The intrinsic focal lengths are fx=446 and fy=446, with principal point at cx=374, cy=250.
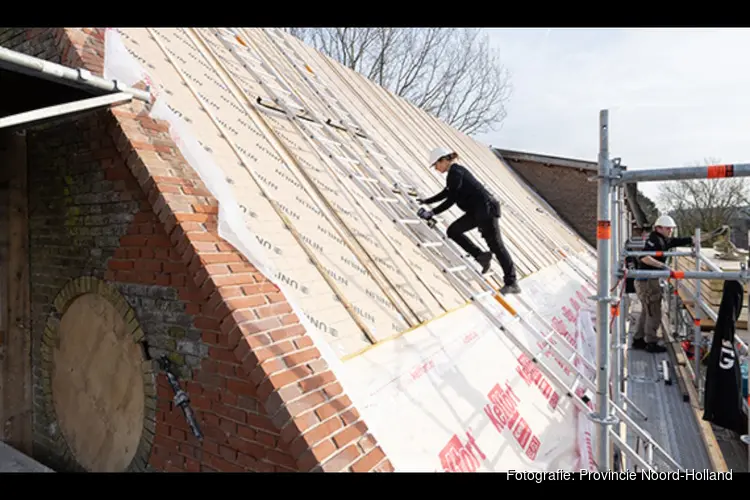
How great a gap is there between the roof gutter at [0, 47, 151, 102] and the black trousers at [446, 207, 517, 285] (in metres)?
3.07

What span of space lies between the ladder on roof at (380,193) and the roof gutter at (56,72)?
81.9 inches

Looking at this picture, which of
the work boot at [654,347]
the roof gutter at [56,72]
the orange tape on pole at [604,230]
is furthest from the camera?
the work boot at [654,347]

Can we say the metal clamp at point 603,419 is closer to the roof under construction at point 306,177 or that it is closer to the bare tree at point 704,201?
the roof under construction at point 306,177

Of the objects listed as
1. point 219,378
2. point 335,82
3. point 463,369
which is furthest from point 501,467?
point 335,82

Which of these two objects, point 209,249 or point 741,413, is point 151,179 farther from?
point 741,413

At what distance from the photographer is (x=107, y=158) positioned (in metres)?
2.76

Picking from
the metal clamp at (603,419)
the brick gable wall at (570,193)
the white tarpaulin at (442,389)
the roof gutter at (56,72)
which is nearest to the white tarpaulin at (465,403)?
the white tarpaulin at (442,389)

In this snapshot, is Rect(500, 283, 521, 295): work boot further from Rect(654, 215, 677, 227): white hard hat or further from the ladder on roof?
Rect(654, 215, 677, 227): white hard hat

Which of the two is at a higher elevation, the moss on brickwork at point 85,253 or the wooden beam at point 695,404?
the moss on brickwork at point 85,253

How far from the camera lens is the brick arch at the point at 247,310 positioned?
2111mm

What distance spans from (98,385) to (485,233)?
351cm

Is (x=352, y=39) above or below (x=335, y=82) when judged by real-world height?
above

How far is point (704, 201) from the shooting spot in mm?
33531
